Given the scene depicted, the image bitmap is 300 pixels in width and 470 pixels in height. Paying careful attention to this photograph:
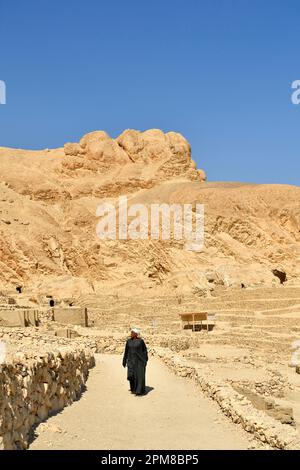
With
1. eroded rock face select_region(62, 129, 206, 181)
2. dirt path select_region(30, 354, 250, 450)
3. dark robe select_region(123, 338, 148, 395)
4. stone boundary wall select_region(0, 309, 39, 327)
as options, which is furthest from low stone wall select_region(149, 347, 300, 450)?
eroded rock face select_region(62, 129, 206, 181)

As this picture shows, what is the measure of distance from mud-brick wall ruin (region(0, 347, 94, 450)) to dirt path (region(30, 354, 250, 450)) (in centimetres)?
16

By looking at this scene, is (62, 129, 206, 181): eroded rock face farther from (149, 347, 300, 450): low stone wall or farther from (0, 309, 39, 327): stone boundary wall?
(149, 347, 300, 450): low stone wall

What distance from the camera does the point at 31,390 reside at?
21.1 feet

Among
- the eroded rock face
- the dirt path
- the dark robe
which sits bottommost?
the dirt path

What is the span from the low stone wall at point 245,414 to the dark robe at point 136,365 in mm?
1081

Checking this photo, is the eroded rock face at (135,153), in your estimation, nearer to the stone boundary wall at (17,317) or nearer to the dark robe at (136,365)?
the stone boundary wall at (17,317)

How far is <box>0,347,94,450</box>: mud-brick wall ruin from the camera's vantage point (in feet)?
18.0

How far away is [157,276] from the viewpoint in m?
38.7

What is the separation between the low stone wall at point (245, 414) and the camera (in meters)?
6.73

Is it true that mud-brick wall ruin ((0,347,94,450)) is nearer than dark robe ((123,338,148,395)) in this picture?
Yes

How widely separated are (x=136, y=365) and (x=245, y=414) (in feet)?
8.40

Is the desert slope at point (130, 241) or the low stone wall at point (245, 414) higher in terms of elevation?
the desert slope at point (130, 241)

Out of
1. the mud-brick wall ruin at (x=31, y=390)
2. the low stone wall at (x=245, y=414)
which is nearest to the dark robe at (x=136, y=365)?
the mud-brick wall ruin at (x=31, y=390)
